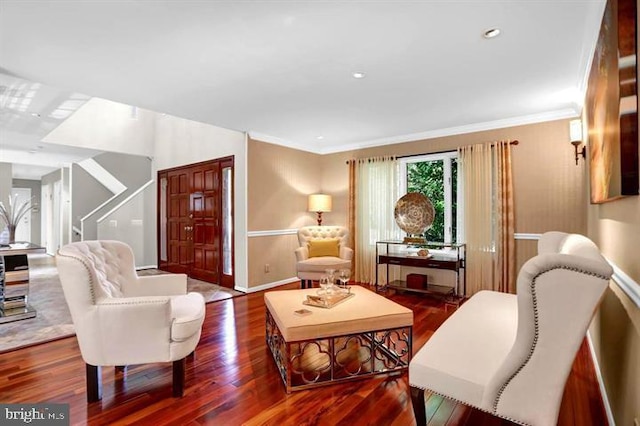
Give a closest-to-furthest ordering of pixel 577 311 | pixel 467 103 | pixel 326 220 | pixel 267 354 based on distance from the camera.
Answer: pixel 577 311 < pixel 267 354 < pixel 467 103 < pixel 326 220

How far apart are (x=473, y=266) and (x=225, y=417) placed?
11.2 feet

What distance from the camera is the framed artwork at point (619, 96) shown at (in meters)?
1.22

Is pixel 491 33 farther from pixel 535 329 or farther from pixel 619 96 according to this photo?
pixel 535 329

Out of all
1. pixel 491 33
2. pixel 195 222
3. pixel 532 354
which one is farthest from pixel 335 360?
pixel 195 222

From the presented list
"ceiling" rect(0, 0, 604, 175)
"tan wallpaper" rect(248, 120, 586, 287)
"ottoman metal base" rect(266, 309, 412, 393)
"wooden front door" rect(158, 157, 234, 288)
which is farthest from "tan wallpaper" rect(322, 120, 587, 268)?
"wooden front door" rect(158, 157, 234, 288)

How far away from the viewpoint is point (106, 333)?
182cm

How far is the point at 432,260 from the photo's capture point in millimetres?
4023

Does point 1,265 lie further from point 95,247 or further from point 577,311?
point 577,311

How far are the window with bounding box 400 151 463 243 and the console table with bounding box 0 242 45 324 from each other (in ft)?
15.5

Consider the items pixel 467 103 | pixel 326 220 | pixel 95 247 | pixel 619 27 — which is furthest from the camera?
pixel 326 220

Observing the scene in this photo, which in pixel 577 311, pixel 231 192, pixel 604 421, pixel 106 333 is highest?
pixel 231 192

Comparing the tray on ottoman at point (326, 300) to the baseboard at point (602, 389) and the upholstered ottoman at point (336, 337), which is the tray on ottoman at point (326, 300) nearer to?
the upholstered ottoman at point (336, 337)

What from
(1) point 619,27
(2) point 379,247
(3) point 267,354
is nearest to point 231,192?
(2) point 379,247

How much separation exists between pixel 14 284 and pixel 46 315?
45cm
